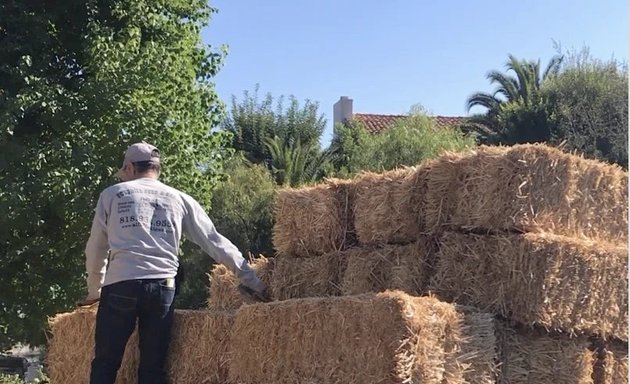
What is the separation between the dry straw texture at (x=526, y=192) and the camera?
4.81 meters

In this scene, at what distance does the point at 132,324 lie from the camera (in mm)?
4723

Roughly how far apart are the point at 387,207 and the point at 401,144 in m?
15.5

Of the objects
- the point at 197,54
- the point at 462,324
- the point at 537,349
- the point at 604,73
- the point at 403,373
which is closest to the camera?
the point at 403,373

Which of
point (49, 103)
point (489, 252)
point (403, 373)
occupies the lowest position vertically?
point (403, 373)

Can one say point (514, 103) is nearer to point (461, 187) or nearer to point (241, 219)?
point (241, 219)

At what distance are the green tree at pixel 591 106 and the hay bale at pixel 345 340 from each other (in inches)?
717

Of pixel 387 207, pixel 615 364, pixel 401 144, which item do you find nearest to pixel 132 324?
pixel 387 207

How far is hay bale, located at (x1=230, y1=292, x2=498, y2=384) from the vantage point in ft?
12.9

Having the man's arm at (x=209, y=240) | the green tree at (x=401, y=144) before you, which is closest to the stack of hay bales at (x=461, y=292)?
the man's arm at (x=209, y=240)

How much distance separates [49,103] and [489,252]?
7.11m

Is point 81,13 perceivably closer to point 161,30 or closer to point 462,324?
point 161,30

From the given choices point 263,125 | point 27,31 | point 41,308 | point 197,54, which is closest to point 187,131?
point 197,54

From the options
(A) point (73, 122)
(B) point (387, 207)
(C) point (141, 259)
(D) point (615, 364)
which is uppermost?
(A) point (73, 122)

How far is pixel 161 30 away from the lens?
11703 millimetres
